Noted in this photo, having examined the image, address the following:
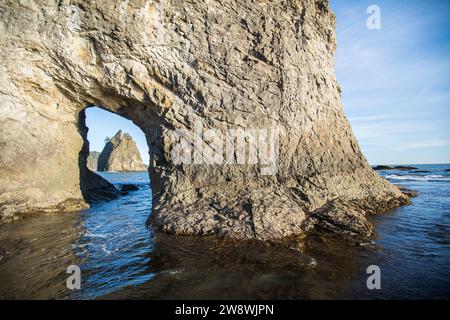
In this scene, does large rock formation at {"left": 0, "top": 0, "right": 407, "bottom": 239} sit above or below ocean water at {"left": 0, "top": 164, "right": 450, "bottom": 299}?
above

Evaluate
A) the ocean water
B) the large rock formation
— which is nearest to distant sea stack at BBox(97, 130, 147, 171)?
the large rock formation

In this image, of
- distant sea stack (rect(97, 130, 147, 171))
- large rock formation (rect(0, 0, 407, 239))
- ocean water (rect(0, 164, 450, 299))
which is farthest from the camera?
distant sea stack (rect(97, 130, 147, 171))

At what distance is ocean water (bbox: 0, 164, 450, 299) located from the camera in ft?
13.8

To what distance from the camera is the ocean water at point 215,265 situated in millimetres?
4199

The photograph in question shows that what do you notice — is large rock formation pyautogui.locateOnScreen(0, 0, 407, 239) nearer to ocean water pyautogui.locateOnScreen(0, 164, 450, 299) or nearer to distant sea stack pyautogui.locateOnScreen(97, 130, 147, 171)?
ocean water pyautogui.locateOnScreen(0, 164, 450, 299)

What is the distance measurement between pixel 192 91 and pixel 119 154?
216 ft

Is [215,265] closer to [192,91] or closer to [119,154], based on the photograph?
[192,91]

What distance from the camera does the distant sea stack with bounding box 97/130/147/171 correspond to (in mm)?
66069

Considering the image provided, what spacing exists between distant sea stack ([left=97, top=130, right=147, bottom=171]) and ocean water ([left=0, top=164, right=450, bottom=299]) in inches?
2463

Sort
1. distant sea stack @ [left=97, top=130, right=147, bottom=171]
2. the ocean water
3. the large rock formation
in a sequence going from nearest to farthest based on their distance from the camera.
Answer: the ocean water, the large rock formation, distant sea stack @ [left=97, top=130, right=147, bottom=171]

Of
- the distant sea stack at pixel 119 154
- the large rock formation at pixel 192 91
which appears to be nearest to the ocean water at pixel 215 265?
the large rock formation at pixel 192 91

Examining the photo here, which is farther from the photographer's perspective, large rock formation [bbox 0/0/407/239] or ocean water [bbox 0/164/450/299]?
large rock formation [bbox 0/0/407/239]

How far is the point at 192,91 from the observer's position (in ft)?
30.0
